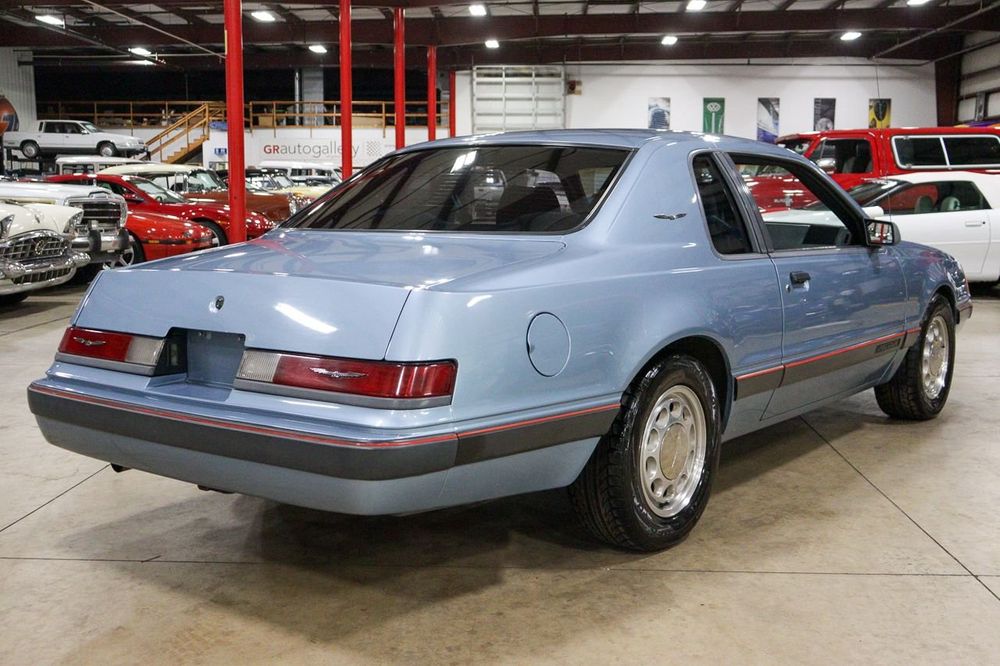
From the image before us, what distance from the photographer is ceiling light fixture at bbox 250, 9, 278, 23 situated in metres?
24.0

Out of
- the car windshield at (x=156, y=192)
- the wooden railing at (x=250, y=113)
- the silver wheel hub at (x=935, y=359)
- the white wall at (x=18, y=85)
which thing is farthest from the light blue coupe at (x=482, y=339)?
the white wall at (x=18, y=85)

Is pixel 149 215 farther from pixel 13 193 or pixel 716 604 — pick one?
pixel 716 604

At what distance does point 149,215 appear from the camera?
11.8 meters

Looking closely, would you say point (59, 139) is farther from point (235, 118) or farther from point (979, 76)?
point (979, 76)

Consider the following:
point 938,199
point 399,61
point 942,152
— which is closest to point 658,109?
point 399,61

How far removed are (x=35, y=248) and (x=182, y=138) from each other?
24972 millimetres

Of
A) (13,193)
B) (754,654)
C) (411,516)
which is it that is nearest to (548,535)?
(411,516)

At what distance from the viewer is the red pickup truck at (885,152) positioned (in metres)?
11.6

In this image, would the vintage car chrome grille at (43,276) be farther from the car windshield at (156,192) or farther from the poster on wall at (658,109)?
the poster on wall at (658,109)

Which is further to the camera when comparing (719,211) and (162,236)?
(162,236)

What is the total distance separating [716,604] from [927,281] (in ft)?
8.45

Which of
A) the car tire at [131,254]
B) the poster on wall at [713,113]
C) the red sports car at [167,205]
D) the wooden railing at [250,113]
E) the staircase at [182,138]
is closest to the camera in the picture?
the car tire at [131,254]

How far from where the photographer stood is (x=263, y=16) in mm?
24438

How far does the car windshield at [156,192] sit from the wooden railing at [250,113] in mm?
16809
